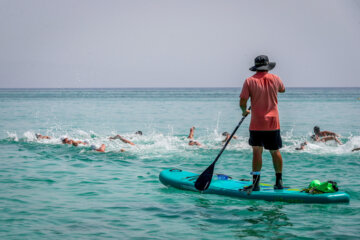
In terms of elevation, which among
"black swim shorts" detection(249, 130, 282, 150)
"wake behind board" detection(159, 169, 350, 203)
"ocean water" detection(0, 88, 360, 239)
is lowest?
"ocean water" detection(0, 88, 360, 239)

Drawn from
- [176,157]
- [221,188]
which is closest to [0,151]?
[176,157]

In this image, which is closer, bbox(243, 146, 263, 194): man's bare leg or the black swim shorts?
the black swim shorts

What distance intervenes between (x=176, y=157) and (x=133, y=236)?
7683 millimetres

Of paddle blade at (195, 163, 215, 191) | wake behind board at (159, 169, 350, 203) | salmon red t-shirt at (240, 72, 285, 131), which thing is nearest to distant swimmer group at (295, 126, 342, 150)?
wake behind board at (159, 169, 350, 203)

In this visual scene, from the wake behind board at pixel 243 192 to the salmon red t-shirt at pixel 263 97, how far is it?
1.30m

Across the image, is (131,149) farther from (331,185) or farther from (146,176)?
(331,185)

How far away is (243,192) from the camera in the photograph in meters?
7.92

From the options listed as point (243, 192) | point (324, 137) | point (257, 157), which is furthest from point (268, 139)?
point (324, 137)

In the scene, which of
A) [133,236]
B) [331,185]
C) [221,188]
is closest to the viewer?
[133,236]

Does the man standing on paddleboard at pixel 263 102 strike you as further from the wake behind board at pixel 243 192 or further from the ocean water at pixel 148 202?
the ocean water at pixel 148 202

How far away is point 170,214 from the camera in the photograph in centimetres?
717

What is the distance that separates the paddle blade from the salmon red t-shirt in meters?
1.48

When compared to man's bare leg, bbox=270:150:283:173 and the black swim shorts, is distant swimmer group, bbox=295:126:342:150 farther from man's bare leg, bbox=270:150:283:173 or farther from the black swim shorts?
the black swim shorts

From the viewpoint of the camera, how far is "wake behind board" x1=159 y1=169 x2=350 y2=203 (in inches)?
291
